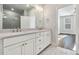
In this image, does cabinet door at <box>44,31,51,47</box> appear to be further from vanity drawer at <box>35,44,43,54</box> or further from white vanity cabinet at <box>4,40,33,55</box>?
white vanity cabinet at <box>4,40,33,55</box>

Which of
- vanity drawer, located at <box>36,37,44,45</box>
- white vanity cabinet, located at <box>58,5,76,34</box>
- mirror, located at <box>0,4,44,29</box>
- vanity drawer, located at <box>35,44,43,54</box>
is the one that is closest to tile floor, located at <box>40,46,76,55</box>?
vanity drawer, located at <box>35,44,43,54</box>

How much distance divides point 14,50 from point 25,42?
221 mm

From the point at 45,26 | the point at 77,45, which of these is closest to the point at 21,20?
the point at 45,26

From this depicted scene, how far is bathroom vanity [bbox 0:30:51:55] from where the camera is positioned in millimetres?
1225

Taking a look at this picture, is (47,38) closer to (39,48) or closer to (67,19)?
(39,48)

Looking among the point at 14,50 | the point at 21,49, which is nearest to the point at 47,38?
the point at 21,49

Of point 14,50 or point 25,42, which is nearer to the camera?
point 14,50

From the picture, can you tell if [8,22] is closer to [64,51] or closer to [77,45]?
[64,51]

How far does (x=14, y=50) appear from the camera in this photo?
1370mm

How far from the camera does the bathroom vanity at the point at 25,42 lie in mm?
1225

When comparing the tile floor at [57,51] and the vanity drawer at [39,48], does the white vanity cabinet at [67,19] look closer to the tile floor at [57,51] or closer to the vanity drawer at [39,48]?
the tile floor at [57,51]

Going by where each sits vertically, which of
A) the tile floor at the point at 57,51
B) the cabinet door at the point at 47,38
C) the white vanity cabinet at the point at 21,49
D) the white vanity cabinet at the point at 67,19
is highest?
the white vanity cabinet at the point at 67,19

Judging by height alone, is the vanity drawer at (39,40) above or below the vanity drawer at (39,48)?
above

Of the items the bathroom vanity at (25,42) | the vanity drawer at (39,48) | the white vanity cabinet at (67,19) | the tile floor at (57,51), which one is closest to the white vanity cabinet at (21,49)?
the bathroom vanity at (25,42)
